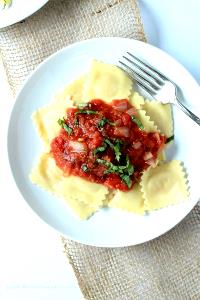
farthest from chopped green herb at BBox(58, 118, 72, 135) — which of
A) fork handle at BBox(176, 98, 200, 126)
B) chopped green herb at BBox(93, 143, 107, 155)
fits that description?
fork handle at BBox(176, 98, 200, 126)

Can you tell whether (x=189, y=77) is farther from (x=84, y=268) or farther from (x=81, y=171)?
(x=84, y=268)

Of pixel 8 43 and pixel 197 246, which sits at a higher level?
pixel 8 43

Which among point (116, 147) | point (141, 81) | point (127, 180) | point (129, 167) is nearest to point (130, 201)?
point (127, 180)

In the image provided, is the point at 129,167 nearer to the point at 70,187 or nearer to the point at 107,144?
the point at 107,144

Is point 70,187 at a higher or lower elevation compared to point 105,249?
higher

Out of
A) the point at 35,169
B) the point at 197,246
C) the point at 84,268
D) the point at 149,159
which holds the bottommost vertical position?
the point at 84,268

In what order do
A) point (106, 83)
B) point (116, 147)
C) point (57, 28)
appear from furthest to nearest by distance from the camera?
point (57, 28) → point (106, 83) → point (116, 147)

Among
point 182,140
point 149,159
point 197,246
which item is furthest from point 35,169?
point 197,246

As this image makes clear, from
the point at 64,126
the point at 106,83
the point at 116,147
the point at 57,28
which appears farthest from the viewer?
the point at 57,28
